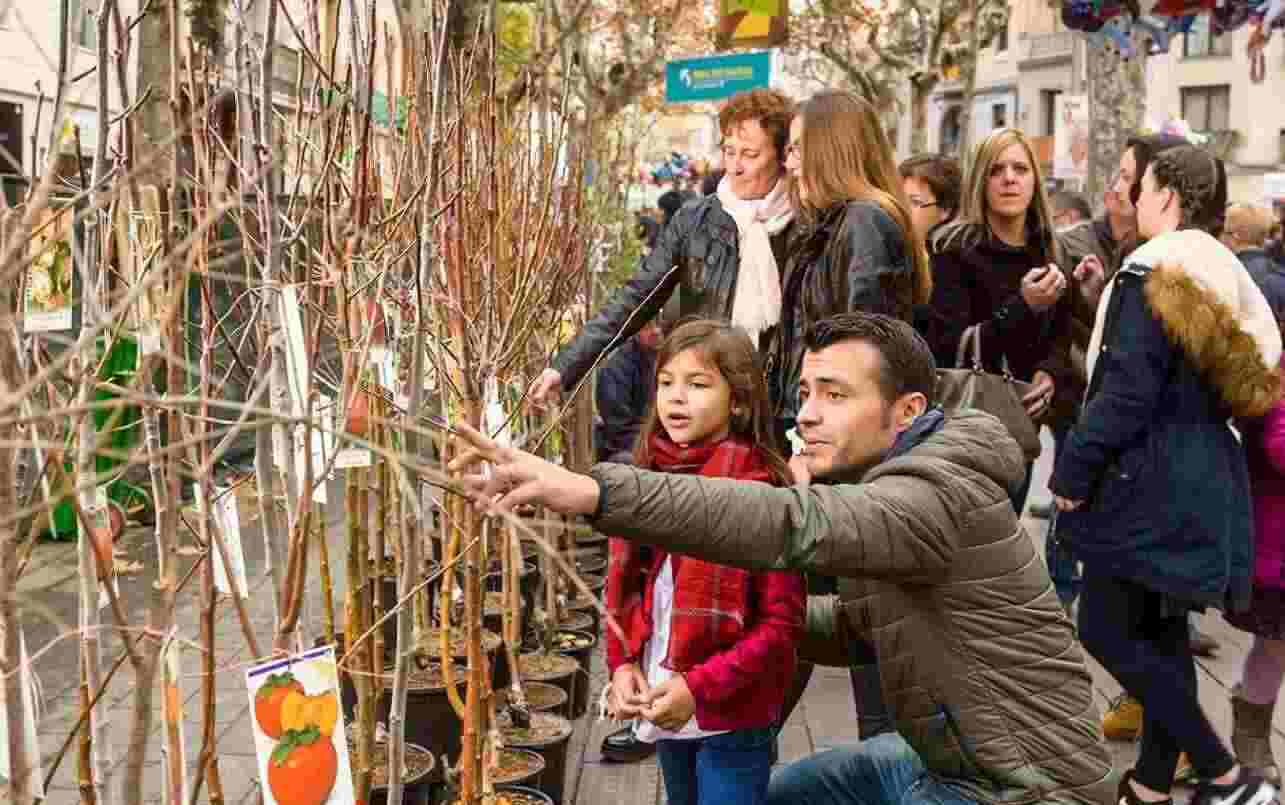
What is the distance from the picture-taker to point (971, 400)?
5270 millimetres

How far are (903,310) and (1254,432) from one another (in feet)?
3.79

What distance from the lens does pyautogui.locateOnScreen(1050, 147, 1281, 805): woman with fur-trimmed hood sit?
442 centimetres

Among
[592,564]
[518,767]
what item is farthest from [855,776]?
[592,564]

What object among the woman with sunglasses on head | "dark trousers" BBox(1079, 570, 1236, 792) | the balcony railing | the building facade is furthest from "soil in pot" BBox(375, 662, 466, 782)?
the balcony railing

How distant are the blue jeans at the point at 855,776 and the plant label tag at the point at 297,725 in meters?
1.26

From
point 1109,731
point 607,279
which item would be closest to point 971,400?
point 1109,731

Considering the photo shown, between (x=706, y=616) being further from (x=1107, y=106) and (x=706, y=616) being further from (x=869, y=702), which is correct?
(x=1107, y=106)

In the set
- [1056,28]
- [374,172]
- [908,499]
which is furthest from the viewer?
[1056,28]

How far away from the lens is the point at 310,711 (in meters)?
2.56

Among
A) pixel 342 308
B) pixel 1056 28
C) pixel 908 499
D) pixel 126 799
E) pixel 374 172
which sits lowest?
pixel 126 799

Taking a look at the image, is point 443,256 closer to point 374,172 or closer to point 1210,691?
point 374,172

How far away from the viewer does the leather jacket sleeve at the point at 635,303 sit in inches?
183

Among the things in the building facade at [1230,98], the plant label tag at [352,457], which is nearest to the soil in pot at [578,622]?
the plant label tag at [352,457]

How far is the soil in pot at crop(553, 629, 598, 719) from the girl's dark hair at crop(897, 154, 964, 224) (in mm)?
2227
